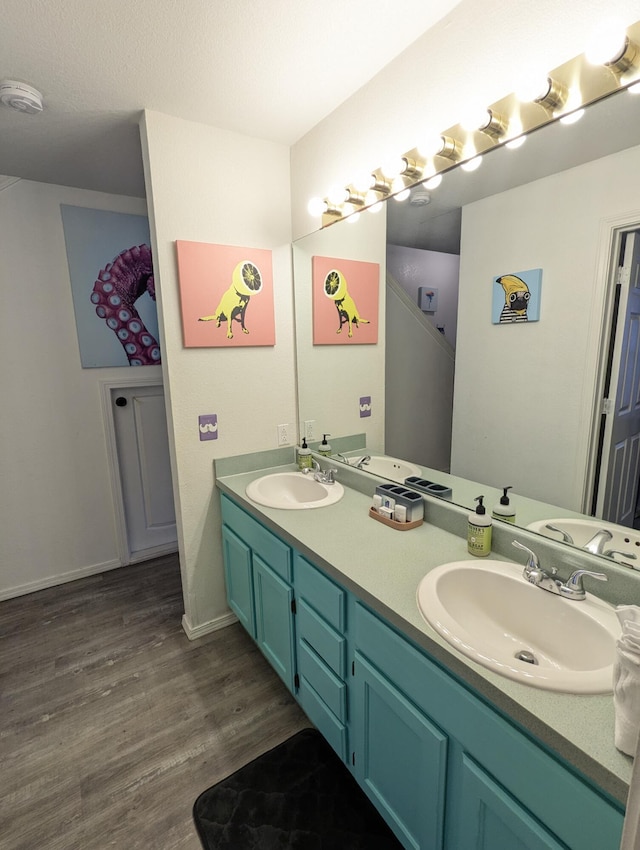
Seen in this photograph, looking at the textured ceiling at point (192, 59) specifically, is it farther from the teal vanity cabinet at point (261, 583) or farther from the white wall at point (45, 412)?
the teal vanity cabinet at point (261, 583)

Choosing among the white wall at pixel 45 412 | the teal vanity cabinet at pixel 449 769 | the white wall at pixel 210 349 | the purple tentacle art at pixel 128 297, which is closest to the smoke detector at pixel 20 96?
the white wall at pixel 210 349

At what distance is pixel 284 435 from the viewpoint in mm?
2311

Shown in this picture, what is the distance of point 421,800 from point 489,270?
4.95ft

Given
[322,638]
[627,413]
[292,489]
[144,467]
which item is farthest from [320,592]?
[144,467]

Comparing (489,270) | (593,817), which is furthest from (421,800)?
(489,270)

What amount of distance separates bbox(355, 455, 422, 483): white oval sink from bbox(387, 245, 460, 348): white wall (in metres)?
0.54

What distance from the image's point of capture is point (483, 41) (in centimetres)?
121

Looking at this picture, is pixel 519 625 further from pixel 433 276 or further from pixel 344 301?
pixel 344 301

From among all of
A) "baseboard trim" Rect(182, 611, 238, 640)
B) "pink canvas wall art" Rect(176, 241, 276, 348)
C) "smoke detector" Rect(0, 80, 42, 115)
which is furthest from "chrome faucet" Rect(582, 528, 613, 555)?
"smoke detector" Rect(0, 80, 42, 115)

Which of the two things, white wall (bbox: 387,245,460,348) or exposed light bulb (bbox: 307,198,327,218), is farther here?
exposed light bulb (bbox: 307,198,327,218)

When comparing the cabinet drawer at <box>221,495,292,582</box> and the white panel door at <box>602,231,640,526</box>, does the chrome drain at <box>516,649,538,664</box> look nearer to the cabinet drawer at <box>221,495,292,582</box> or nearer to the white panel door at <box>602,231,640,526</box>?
the white panel door at <box>602,231,640,526</box>

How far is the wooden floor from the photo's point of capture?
1.36m

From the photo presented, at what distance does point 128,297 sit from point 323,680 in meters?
2.51

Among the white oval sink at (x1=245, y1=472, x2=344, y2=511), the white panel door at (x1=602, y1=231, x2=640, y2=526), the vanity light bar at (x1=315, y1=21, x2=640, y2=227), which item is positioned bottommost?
the white oval sink at (x1=245, y1=472, x2=344, y2=511)
